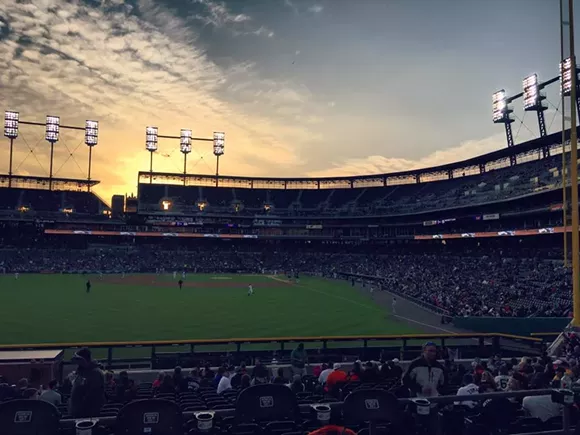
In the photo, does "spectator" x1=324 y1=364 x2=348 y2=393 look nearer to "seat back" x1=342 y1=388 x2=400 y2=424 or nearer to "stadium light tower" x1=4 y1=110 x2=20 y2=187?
"seat back" x1=342 y1=388 x2=400 y2=424

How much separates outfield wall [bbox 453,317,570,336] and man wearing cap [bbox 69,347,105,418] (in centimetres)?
2278

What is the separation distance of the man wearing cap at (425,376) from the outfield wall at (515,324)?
19.9 meters

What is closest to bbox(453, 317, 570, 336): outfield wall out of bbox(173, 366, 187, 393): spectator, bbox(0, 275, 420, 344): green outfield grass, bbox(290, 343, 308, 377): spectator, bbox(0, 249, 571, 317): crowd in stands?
bbox(0, 249, 571, 317): crowd in stands

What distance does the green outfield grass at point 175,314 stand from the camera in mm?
22188

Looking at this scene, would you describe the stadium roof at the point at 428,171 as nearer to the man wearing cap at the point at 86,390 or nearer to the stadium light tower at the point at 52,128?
the stadium light tower at the point at 52,128

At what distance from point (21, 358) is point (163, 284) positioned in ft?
122

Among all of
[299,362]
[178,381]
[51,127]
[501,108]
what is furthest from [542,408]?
[51,127]

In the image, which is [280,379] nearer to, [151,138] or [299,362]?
[299,362]

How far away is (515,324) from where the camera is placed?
23.4 m

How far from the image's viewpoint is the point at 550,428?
5.02 meters

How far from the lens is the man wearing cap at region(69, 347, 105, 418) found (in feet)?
18.7

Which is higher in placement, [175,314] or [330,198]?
[330,198]

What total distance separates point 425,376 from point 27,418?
16.1ft

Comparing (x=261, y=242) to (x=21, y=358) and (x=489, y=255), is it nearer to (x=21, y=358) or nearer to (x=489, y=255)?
(x=489, y=255)
